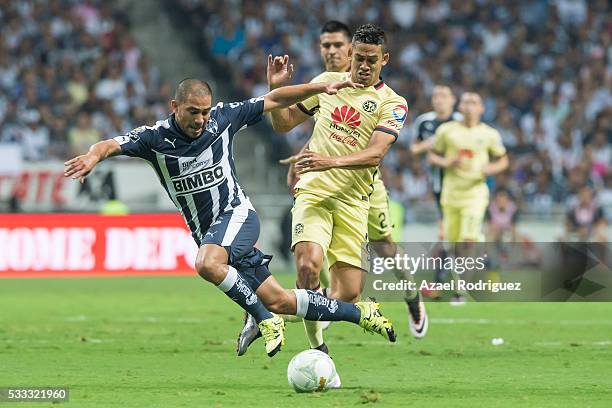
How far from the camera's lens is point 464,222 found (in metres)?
15.1

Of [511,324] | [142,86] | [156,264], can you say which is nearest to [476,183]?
[511,324]

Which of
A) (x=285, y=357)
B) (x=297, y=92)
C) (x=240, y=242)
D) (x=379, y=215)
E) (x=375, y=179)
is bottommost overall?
(x=285, y=357)

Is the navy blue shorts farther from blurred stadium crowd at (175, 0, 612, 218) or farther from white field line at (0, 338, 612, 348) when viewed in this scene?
blurred stadium crowd at (175, 0, 612, 218)

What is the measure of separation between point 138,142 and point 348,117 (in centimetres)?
184

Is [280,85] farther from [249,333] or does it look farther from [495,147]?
[495,147]

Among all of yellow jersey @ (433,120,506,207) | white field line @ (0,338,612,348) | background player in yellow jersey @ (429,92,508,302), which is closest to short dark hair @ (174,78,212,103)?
white field line @ (0,338,612,348)

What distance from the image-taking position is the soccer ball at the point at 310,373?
7887 mm

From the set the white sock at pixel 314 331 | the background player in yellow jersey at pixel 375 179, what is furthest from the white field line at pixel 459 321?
the white sock at pixel 314 331

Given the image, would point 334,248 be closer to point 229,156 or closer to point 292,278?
point 229,156

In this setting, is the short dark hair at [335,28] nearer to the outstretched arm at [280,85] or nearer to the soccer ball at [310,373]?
the outstretched arm at [280,85]

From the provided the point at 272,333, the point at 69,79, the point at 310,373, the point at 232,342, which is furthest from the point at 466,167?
the point at 69,79

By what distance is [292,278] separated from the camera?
18828 millimetres

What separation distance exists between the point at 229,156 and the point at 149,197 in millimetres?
12530

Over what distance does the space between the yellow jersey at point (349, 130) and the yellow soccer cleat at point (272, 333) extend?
1482 millimetres
